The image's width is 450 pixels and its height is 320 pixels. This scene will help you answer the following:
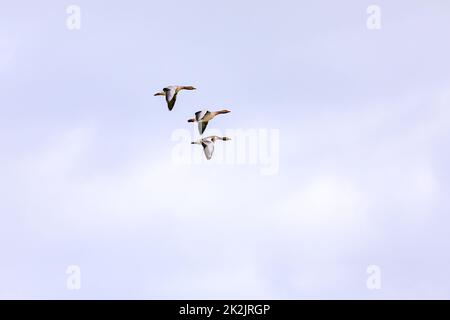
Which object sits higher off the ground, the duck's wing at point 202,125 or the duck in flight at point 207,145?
the duck's wing at point 202,125

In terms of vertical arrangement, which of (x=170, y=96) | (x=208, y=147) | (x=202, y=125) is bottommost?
(x=208, y=147)

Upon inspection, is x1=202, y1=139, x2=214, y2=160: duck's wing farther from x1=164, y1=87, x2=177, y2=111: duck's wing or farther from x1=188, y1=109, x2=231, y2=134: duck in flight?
x1=164, y1=87, x2=177, y2=111: duck's wing

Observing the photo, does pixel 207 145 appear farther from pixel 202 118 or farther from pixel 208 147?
pixel 202 118

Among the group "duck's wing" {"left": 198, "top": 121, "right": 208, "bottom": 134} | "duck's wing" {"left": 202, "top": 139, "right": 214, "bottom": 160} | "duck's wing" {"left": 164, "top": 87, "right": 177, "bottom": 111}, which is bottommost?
"duck's wing" {"left": 202, "top": 139, "right": 214, "bottom": 160}

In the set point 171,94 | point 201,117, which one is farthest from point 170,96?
point 201,117

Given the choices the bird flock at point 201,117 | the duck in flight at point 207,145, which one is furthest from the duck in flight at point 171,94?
the duck in flight at point 207,145

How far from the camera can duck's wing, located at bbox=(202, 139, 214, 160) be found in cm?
9006

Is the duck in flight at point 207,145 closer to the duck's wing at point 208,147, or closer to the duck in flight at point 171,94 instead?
the duck's wing at point 208,147

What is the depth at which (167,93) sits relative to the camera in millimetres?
91688

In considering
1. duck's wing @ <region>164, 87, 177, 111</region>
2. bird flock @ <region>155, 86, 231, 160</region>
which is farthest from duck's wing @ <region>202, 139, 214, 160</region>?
duck's wing @ <region>164, 87, 177, 111</region>

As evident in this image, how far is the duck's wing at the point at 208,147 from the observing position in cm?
9006

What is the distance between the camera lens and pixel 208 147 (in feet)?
299
